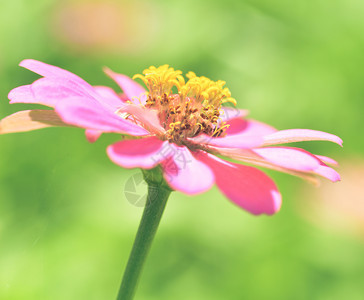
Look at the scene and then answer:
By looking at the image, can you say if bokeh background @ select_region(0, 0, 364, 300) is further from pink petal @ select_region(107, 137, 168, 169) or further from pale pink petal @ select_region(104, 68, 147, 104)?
pink petal @ select_region(107, 137, 168, 169)

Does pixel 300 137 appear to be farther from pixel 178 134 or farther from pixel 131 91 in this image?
pixel 131 91

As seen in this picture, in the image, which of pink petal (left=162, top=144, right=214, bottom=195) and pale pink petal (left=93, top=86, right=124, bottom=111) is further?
pale pink petal (left=93, top=86, right=124, bottom=111)

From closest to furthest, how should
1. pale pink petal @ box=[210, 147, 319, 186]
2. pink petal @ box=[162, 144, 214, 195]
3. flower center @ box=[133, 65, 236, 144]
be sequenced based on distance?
pink petal @ box=[162, 144, 214, 195] → pale pink petal @ box=[210, 147, 319, 186] → flower center @ box=[133, 65, 236, 144]

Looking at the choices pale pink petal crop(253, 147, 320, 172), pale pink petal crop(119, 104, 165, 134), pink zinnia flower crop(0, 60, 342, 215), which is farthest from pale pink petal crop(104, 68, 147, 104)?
pale pink petal crop(253, 147, 320, 172)

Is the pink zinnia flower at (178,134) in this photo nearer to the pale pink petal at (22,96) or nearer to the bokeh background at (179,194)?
the pale pink petal at (22,96)

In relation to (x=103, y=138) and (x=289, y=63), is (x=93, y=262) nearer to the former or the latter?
(x=103, y=138)

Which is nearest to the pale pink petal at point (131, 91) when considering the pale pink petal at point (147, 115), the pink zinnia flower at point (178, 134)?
the pink zinnia flower at point (178, 134)

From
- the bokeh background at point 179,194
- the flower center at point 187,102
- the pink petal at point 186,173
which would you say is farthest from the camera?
the bokeh background at point 179,194
